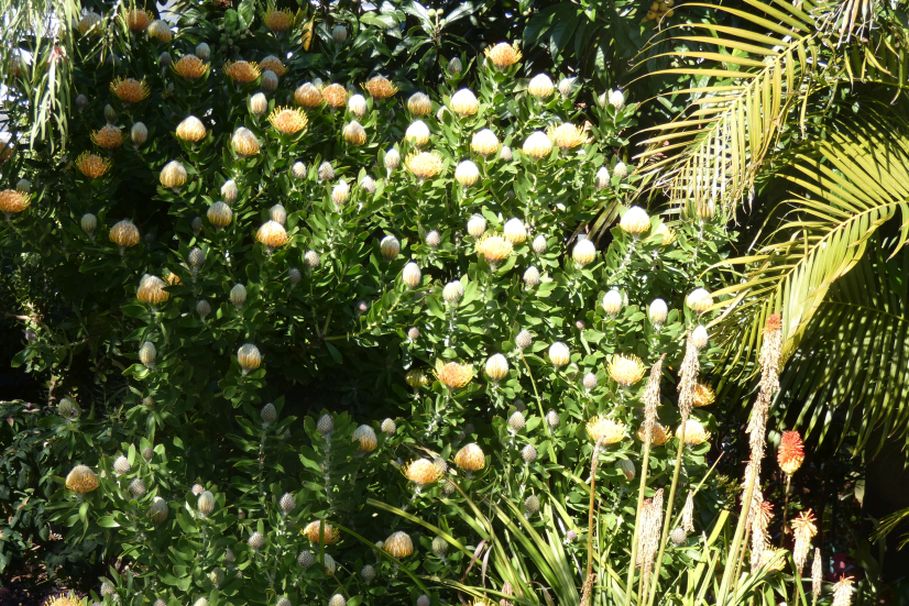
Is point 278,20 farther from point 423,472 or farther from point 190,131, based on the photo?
point 423,472

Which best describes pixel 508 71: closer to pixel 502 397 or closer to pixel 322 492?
pixel 502 397

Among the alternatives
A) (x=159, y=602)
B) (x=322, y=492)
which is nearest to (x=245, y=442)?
(x=322, y=492)

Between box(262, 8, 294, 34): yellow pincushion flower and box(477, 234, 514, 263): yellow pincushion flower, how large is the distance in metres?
1.06

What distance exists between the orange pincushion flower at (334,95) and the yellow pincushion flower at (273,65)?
188 millimetres

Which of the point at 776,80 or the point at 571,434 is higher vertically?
the point at 776,80

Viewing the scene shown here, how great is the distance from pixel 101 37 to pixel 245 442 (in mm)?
1311

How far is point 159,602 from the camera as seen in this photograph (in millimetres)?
2432

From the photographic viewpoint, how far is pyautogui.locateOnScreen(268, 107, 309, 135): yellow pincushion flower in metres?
2.80

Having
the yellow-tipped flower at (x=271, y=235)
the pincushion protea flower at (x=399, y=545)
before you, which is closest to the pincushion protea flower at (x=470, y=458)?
the pincushion protea flower at (x=399, y=545)

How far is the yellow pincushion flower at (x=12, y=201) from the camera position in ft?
8.84

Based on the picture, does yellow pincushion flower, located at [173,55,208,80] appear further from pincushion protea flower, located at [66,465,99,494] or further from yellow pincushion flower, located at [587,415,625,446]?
yellow pincushion flower, located at [587,415,625,446]

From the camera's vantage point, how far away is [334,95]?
119 inches

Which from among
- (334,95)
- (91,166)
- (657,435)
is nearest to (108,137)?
(91,166)

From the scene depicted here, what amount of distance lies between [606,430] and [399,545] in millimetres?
618
